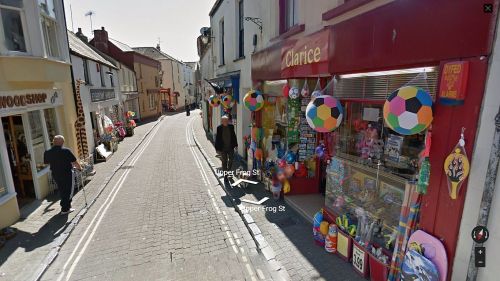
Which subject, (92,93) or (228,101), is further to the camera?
(92,93)

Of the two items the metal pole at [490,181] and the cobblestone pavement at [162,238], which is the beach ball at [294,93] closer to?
the cobblestone pavement at [162,238]

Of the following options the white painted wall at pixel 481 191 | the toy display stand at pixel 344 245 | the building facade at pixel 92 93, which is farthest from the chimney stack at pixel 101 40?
the white painted wall at pixel 481 191

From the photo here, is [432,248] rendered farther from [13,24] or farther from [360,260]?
[13,24]

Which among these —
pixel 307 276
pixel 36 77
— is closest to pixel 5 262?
pixel 36 77

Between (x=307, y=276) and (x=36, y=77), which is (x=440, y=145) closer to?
(x=307, y=276)

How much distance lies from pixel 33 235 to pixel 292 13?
7864 millimetres

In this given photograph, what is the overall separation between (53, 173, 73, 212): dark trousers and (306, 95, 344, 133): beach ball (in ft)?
20.2

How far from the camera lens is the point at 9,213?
20.5 feet

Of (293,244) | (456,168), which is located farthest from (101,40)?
(456,168)

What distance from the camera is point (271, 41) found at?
25.7 feet

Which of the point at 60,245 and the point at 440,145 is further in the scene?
the point at 60,245

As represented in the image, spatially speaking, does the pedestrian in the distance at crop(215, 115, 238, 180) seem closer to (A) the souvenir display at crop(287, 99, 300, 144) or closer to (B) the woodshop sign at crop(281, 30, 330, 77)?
(A) the souvenir display at crop(287, 99, 300, 144)

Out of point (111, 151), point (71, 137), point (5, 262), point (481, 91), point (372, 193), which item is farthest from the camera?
point (111, 151)

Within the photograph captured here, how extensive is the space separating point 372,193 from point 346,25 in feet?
9.11
